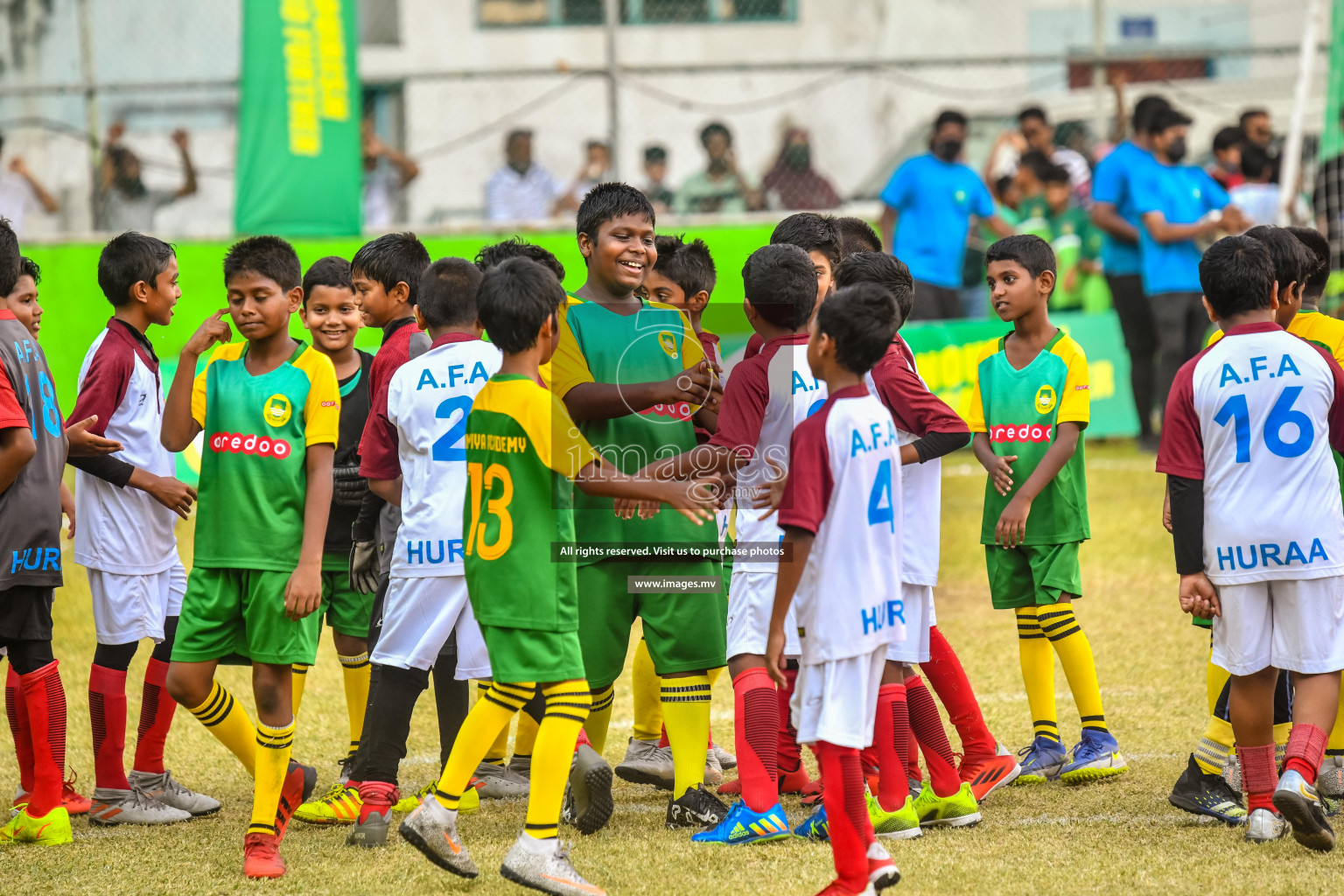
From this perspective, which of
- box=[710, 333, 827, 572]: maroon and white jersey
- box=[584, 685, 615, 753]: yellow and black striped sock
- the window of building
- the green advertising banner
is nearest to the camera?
box=[710, 333, 827, 572]: maroon and white jersey

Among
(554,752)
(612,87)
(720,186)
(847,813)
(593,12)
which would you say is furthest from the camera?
(593,12)

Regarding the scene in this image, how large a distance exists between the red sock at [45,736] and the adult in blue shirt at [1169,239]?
805 cm

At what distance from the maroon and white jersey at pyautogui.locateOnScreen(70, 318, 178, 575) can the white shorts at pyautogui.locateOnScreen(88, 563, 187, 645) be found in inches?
1.4

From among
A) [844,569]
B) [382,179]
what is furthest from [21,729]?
[382,179]

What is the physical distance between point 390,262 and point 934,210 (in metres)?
6.21

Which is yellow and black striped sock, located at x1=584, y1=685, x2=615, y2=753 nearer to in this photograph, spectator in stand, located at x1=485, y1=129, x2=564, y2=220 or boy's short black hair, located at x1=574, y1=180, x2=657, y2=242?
boy's short black hair, located at x1=574, y1=180, x2=657, y2=242

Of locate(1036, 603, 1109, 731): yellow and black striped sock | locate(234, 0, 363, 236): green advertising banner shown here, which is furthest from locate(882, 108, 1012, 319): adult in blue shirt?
locate(1036, 603, 1109, 731): yellow and black striped sock

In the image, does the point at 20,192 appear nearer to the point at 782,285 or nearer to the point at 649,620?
the point at 649,620

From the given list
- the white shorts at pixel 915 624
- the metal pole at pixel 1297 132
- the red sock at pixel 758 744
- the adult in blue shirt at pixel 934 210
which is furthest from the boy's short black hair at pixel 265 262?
the metal pole at pixel 1297 132

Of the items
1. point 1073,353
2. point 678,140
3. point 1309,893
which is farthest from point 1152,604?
point 678,140

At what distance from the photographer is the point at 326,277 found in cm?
540

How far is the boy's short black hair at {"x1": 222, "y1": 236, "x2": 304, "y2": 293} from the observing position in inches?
180

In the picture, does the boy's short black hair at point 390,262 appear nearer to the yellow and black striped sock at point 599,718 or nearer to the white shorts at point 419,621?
the white shorts at point 419,621

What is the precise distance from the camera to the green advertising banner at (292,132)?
9977 millimetres
